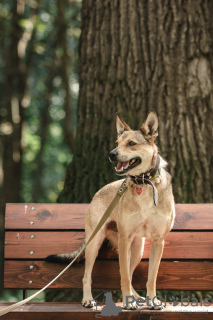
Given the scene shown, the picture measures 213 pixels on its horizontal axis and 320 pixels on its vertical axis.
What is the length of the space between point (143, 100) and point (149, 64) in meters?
0.46

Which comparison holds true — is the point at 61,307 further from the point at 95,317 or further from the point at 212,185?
the point at 212,185

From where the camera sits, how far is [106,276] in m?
4.76

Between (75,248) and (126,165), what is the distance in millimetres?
1284

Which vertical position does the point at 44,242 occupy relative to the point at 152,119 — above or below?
below

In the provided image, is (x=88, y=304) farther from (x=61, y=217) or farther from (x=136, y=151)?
(x=136, y=151)

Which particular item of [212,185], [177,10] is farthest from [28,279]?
[177,10]

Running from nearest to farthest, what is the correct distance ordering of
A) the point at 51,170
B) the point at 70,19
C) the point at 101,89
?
1. the point at 101,89
2. the point at 70,19
3. the point at 51,170

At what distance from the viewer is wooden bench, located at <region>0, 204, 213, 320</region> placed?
4.71 m

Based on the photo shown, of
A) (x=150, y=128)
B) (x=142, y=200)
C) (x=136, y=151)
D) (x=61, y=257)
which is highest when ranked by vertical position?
(x=150, y=128)

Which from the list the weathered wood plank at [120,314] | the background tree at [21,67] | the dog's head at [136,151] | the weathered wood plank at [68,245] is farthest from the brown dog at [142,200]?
the background tree at [21,67]

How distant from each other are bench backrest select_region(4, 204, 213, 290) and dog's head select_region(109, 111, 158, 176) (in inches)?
40.6

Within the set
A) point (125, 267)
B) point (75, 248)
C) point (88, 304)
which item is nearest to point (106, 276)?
point (75, 248)

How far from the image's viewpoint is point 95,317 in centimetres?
387

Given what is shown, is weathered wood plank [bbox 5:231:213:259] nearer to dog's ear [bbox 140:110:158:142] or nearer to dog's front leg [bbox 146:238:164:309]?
dog's front leg [bbox 146:238:164:309]
